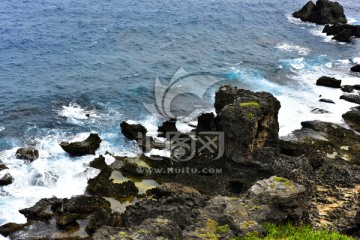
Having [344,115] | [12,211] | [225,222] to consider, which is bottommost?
[12,211]

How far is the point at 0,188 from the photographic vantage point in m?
36.2

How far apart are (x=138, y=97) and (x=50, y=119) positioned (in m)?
12.4

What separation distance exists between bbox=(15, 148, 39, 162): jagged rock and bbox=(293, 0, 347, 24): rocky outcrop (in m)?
77.4

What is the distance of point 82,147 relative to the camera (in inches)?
1614

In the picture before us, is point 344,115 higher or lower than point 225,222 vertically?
lower

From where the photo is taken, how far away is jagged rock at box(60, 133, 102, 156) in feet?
134

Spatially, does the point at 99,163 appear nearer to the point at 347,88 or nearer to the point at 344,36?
the point at 347,88

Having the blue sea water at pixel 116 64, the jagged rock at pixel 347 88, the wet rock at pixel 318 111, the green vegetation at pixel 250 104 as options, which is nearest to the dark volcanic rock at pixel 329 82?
the jagged rock at pixel 347 88

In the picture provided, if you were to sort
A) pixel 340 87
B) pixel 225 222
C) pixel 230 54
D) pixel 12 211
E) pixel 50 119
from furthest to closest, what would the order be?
1. pixel 230 54
2. pixel 340 87
3. pixel 50 119
4. pixel 12 211
5. pixel 225 222

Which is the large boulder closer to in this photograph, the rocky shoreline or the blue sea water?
the rocky shoreline

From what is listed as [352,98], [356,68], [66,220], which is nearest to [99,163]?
[66,220]

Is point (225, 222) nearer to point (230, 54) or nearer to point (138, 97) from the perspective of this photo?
point (138, 97)

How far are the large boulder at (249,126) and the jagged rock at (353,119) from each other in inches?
604


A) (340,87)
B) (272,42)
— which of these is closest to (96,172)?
(340,87)
